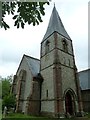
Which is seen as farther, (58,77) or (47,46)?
(47,46)

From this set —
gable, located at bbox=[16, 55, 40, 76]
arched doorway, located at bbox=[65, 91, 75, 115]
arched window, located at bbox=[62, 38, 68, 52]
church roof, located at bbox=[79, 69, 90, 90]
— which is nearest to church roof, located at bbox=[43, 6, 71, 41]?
arched window, located at bbox=[62, 38, 68, 52]

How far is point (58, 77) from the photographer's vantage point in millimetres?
20000

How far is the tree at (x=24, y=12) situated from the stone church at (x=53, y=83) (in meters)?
16.7

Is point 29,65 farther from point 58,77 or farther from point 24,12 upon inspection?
point 24,12

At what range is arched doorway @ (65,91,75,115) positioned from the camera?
68.8ft

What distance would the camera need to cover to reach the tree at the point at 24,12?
317cm

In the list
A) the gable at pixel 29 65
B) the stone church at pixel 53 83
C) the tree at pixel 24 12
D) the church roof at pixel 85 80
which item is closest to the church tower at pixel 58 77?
the stone church at pixel 53 83

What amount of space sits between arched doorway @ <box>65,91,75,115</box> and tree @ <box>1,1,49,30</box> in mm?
19248

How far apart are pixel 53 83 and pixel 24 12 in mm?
17490

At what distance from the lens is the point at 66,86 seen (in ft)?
68.5

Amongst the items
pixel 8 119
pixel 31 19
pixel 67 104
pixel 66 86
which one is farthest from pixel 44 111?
pixel 31 19

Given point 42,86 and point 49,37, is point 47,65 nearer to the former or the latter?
point 42,86

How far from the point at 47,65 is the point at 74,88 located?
528 centimetres

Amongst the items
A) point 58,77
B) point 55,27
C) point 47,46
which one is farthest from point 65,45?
point 58,77
